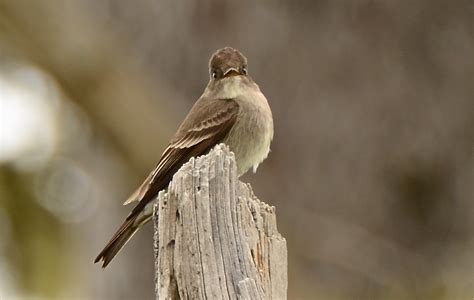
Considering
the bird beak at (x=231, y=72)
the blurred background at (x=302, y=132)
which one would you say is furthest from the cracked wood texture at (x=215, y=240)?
the blurred background at (x=302, y=132)

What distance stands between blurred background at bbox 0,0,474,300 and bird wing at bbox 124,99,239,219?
1.86 m

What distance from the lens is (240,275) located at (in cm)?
411

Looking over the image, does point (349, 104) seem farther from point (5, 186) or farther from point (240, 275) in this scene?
point (240, 275)

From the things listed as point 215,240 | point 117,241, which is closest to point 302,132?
point 117,241

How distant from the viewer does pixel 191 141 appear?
6473mm

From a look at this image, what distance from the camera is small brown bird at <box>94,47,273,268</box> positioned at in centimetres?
622

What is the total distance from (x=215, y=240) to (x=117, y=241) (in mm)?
1957

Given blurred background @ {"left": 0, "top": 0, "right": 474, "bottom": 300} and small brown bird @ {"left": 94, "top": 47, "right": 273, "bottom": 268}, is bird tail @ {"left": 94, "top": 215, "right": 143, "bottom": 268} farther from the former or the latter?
blurred background @ {"left": 0, "top": 0, "right": 474, "bottom": 300}

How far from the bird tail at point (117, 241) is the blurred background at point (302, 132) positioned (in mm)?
2100

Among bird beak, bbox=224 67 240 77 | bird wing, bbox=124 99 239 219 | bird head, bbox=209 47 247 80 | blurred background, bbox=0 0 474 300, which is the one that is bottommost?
bird wing, bbox=124 99 239 219

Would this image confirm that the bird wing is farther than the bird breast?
No

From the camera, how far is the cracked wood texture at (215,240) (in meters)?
4.10

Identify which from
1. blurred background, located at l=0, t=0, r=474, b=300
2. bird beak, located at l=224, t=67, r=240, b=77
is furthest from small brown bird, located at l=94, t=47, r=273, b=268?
blurred background, located at l=0, t=0, r=474, b=300

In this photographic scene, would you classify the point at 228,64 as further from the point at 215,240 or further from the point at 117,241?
the point at 215,240
